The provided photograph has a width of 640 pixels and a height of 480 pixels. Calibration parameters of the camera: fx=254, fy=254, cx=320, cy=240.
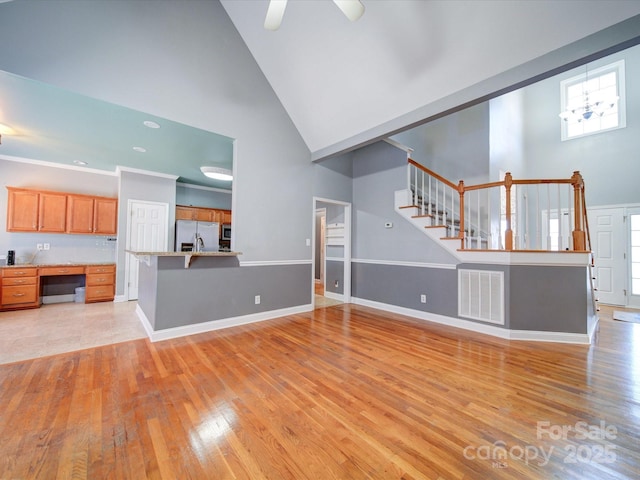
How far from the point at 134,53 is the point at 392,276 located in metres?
4.83

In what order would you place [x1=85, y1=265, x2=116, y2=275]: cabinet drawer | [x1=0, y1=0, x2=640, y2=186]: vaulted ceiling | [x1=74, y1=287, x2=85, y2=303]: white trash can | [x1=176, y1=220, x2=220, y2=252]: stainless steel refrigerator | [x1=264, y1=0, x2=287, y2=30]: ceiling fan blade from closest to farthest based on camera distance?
[x1=264, y1=0, x2=287, y2=30]: ceiling fan blade < [x1=0, y1=0, x2=640, y2=186]: vaulted ceiling < [x1=85, y1=265, x2=116, y2=275]: cabinet drawer < [x1=74, y1=287, x2=85, y2=303]: white trash can < [x1=176, y1=220, x2=220, y2=252]: stainless steel refrigerator

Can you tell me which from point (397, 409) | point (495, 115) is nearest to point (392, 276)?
point (397, 409)

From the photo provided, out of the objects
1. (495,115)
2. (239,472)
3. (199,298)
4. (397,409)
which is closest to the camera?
(239,472)

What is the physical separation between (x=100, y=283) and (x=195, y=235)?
1.97m

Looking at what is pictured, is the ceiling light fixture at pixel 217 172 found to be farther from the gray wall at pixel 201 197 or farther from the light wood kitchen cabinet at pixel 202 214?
the gray wall at pixel 201 197

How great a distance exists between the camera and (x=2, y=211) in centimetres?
467

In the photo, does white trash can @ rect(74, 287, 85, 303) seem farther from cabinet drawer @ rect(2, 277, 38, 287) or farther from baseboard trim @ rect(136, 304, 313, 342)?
baseboard trim @ rect(136, 304, 313, 342)

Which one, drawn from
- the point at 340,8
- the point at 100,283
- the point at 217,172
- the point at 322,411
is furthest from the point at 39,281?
the point at 340,8

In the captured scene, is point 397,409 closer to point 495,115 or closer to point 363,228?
point 363,228

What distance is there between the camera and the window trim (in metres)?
5.36

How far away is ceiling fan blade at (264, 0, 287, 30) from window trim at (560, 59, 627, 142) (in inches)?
286

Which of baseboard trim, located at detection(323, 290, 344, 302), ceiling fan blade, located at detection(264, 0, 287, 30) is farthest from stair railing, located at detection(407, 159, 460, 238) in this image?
ceiling fan blade, located at detection(264, 0, 287, 30)

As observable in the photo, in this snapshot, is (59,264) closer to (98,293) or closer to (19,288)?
(19,288)

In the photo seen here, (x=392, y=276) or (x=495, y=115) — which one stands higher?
(x=495, y=115)
